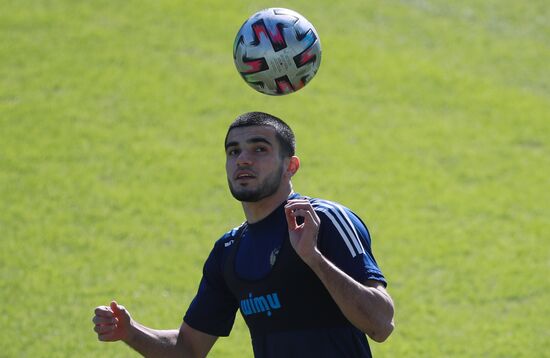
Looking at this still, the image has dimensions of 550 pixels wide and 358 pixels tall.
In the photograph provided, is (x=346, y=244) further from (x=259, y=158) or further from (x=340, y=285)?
(x=259, y=158)

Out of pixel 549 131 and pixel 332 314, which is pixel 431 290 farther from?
pixel 332 314

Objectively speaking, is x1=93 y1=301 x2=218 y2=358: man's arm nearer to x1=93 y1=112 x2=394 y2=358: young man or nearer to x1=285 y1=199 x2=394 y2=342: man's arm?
x1=93 y1=112 x2=394 y2=358: young man

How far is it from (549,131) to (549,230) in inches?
115

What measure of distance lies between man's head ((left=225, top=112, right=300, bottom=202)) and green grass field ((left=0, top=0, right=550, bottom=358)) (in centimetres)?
435

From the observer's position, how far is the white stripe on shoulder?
5.37 meters

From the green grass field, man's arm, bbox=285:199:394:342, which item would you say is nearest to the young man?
man's arm, bbox=285:199:394:342

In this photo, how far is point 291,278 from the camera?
5.54m

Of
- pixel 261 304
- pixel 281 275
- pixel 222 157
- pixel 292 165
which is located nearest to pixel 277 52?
pixel 292 165

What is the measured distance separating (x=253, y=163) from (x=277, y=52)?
1045 mm

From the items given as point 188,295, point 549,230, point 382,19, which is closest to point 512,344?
point 549,230

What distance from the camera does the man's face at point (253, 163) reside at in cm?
569

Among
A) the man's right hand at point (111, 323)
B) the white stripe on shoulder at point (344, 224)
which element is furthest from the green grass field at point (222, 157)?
the white stripe on shoulder at point (344, 224)

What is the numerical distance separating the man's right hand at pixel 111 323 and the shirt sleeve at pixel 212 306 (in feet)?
1.67

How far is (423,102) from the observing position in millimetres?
15547
